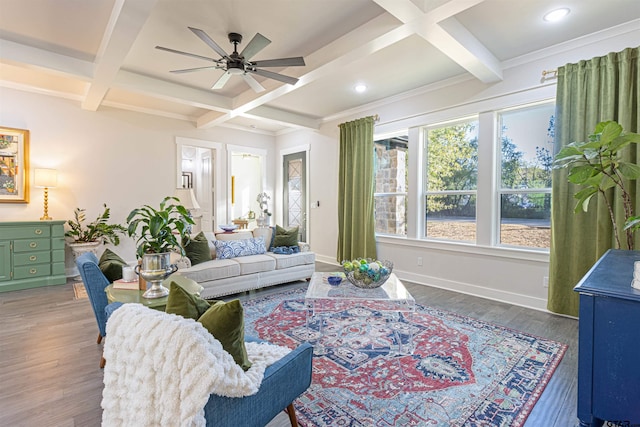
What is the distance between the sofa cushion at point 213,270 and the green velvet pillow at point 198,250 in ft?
0.26

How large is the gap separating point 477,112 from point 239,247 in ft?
11.7

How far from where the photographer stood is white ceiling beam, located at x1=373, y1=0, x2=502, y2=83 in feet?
7.51

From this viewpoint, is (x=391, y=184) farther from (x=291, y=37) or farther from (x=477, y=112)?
(x=291, y=37)

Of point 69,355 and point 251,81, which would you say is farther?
point 251,81

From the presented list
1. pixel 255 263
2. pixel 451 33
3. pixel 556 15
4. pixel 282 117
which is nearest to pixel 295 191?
pixel 282 117

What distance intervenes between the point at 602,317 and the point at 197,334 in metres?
1.66

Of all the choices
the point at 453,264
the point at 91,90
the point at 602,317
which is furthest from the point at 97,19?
the point at 453,264

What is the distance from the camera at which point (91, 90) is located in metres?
4.05

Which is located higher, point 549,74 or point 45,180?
point 549,74

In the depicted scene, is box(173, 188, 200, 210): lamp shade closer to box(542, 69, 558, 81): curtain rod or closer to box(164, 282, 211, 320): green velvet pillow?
box(164, 282, 211, 320): green velvet pillow

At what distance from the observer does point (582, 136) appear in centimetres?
312

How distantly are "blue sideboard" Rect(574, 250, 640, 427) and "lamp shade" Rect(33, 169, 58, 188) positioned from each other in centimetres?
585

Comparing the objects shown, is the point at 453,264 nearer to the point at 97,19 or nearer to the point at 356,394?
the point at 356,394

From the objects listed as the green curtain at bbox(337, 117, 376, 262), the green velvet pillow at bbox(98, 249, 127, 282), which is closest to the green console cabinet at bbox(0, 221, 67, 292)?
the green velvet pillow at bbox(98, 249, 127, 282)
